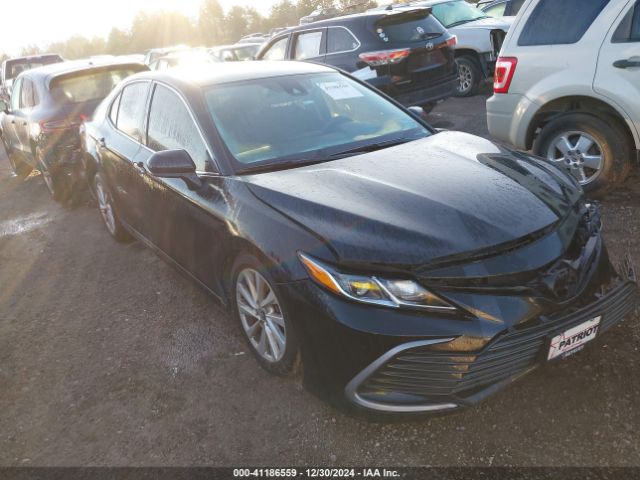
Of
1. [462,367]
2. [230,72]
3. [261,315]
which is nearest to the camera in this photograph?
[462,367]

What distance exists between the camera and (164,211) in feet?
11.3

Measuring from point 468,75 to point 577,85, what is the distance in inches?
222

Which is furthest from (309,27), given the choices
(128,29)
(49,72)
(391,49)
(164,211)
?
(128,29)

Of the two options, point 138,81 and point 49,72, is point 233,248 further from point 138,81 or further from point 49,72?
point 49,72

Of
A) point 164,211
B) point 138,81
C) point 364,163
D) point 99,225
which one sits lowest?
point 99,225

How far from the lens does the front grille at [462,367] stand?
6.57 ft

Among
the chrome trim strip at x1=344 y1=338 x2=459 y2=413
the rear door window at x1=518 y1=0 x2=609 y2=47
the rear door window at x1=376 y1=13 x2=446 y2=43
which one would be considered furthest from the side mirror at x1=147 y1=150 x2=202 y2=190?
the rear door window at x1=376 y1=13 x2=446 y2=43

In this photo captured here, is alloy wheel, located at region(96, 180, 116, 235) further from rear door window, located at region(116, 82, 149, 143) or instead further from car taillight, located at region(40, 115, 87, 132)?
car taillight, located at region(40, 115, 87, 132)

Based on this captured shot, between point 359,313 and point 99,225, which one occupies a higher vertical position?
point 359,313

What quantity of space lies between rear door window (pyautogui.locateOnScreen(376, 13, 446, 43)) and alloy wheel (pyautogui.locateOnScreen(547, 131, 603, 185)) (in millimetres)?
3560

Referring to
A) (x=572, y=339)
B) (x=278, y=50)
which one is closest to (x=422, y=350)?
(x=572, y=339)

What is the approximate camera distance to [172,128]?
334cm

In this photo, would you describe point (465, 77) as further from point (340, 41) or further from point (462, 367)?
point (462, 367)

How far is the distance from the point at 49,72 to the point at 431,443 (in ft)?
21.5
